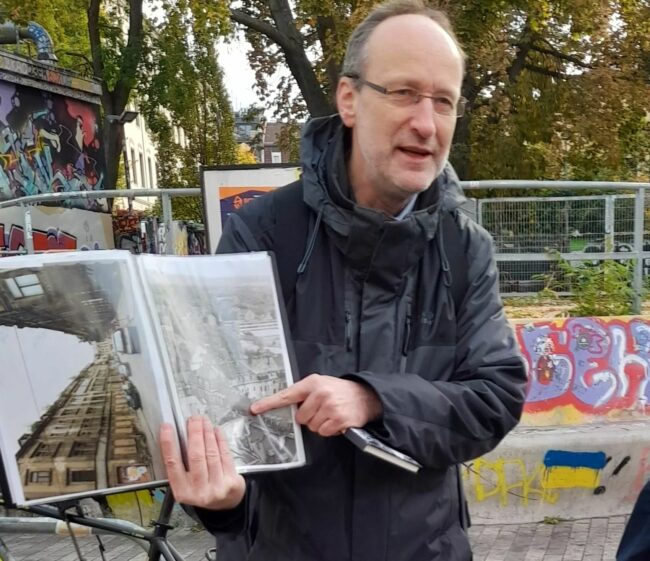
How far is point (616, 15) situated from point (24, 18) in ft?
37.2

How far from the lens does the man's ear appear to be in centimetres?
155

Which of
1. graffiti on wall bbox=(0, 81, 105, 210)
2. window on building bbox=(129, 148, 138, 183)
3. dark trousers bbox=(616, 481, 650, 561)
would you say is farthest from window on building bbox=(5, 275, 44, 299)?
window on building bbox=(129, 148, 138, 183)

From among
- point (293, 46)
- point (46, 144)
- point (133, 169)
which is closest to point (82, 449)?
point (293, 46)

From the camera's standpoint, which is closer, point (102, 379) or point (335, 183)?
point (102, 379)

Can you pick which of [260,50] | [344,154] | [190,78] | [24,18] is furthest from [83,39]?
[344,154]

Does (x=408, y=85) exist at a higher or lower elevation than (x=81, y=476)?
higher

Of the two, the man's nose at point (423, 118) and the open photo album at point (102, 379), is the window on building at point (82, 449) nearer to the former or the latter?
the open photo album at point (102, 379)

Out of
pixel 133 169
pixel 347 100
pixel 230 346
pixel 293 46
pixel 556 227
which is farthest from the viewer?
pixel 133 169

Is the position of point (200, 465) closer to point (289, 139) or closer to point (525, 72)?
point (289, 139)

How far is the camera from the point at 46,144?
638 inches

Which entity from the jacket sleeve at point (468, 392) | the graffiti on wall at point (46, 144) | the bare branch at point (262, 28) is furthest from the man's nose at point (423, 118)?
the bare branch at point (262, 28)

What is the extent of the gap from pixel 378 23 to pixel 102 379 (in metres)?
0.87

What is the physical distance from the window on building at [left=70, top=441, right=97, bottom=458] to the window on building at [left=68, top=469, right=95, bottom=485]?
0.03 m

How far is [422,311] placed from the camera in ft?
4.94
